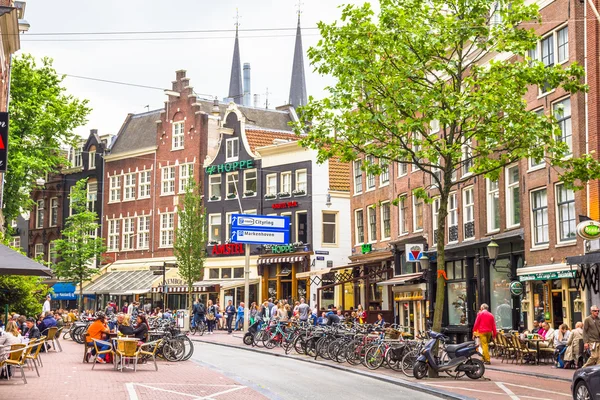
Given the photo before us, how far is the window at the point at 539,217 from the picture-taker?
98.7ft

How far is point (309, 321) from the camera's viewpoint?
31.9 m

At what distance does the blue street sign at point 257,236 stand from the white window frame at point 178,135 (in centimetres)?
2495

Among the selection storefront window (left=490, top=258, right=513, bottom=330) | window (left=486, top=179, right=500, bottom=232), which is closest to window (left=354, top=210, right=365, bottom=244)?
window (left=486, top=179, right=500, bottom=232)

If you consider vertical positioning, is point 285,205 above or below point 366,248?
above

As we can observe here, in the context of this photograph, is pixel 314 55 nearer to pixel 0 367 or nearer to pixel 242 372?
pixel 242 372

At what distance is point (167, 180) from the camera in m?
64.2

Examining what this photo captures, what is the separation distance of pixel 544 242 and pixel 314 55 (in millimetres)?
11954

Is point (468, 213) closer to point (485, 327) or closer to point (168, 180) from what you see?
point (485, 327)

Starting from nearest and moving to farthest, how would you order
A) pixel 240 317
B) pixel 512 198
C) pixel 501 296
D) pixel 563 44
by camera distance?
pixel 563 44, pixel 512 198, pixel 501 296, pixel 240 317

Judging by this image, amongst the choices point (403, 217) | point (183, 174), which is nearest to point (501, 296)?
point (403, 217)

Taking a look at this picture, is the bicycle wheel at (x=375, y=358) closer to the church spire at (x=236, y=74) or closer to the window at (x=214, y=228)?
the window at (x=214, y=228)

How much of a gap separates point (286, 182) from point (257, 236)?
16071 millimetres

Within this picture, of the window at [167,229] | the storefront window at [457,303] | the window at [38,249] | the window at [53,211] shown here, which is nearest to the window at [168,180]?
the window at [167,229]

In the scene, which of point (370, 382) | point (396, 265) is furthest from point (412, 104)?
point (396, 265)
